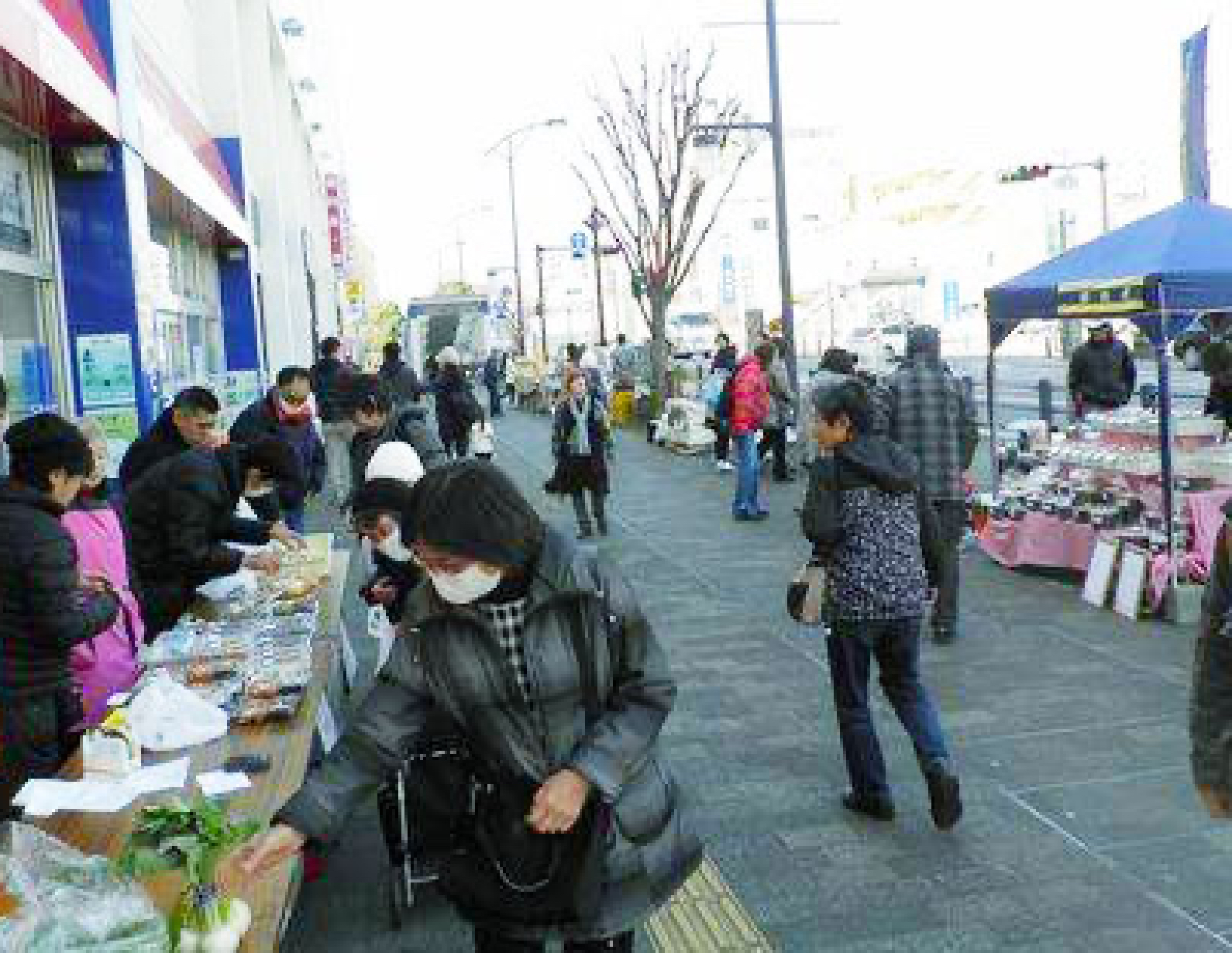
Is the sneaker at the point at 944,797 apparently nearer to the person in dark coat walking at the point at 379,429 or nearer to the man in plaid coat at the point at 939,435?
the person in dark coat walking at the point at 379,429

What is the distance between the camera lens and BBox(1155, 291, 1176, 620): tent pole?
Result: 8.44 m

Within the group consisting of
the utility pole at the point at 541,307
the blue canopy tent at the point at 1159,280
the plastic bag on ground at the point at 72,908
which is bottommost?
the plastic bag on ground at the point at 72,908

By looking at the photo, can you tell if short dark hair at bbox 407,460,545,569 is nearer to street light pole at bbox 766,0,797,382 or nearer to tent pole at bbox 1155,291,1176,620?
tent pole at bbox 1155,291,1176,620

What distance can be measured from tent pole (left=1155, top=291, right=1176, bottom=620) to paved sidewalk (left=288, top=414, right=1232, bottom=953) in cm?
47

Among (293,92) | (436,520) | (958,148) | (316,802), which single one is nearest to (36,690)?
(316,802)

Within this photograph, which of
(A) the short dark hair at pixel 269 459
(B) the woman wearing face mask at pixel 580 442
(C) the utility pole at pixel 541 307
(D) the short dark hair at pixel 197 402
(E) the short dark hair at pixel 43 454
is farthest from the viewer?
(C) the utility pole at pixel 541 307

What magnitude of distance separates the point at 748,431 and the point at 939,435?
18.9 feet

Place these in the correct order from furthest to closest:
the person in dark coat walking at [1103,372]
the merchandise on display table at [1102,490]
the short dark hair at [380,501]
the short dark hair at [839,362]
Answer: the person in dark coat walking at [1103,372] → the short dark hair at [839,362] → the merchandise on display table at [1102,490] → the short dark hair at [380,501]

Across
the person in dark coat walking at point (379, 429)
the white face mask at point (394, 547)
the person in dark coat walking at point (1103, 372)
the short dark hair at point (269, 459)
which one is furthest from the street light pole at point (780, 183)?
the white face mask at point (394, 547)

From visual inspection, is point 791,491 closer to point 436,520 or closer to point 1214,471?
point 1214,471

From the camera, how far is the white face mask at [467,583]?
2623 mm

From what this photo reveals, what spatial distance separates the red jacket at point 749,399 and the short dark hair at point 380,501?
30.1 feet

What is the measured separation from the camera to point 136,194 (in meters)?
9.20

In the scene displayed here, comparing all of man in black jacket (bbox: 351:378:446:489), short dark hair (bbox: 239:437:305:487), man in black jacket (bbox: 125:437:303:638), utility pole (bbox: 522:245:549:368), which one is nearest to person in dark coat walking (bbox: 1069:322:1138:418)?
man in black jacket (bbox: 351:378:446:489)
